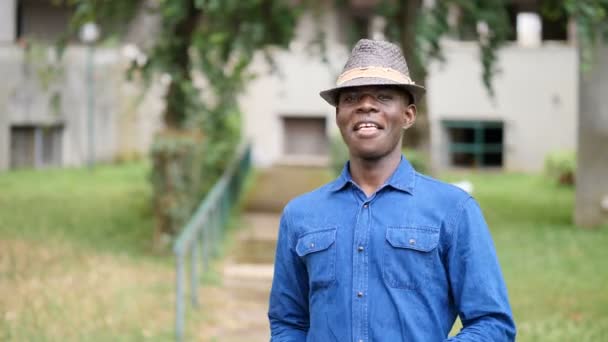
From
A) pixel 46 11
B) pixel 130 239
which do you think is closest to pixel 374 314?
pixel 130 239

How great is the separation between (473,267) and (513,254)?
897 cm

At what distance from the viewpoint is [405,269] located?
2.68 metres

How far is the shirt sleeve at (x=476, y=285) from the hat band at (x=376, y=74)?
0.43 m

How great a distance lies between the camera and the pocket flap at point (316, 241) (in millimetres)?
2766

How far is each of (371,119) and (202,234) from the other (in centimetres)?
747

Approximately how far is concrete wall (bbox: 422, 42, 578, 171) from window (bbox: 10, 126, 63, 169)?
28.8 ft

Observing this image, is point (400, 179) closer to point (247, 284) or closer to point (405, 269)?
point (405, 269)

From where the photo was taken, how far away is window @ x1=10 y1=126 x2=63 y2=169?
67.1 feet

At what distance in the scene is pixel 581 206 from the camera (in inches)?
542

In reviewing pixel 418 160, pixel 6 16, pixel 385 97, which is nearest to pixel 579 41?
pixel 418 160

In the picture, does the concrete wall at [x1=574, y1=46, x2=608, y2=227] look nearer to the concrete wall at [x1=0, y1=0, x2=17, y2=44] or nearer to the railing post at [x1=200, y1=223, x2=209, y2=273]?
the railing post at [x1=200, y1=223, x2=209, y2=273]

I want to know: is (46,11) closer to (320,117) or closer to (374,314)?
(320,117)

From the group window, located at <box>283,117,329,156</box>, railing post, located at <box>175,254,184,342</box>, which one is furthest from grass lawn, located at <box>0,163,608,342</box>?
window, located at <box>283,117,329,156</box>

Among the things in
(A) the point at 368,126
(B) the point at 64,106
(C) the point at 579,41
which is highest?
(C) the point at 579,41
